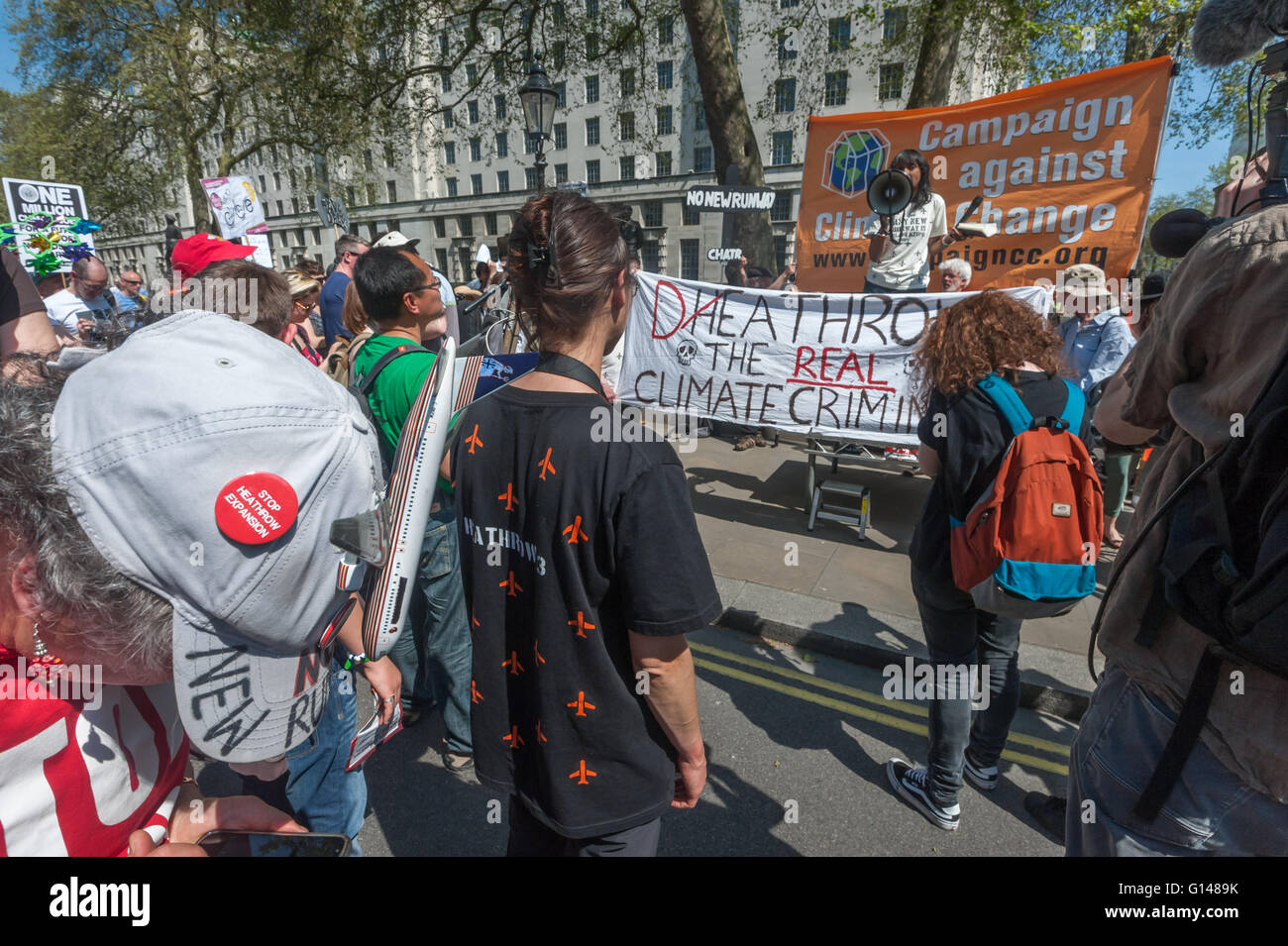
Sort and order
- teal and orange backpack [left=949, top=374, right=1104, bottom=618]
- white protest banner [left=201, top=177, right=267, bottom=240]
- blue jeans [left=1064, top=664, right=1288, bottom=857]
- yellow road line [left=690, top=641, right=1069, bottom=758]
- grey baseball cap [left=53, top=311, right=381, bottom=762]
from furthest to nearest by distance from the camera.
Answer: white protest banner [left=201, top=177, right=267, bottom=240] < yellow road line [left=690, top=641, right=1069, bottom=758] < teal and orange backpack [left=949, top=374, right=1104, bottom=618] < blue jeans [left=1064, top=664, right=1288, bottom=857] < grey baseball cap [left=53, top=311, right=381, bottom=762]

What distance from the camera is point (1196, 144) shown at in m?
19.2

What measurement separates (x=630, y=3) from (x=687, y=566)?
15.1 m

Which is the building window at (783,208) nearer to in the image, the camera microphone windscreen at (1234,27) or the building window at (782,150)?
the building window at (782,150)

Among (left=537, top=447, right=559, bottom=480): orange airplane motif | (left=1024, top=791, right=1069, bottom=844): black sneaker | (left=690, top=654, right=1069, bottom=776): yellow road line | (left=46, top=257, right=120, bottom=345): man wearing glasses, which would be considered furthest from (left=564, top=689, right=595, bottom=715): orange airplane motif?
(left=46, top=257, right=120, bottom=345): man wearing glasses

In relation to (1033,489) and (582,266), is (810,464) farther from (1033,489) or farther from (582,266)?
(582,266)

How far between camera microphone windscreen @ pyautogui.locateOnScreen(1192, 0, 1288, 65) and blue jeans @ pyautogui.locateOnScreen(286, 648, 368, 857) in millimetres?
2549

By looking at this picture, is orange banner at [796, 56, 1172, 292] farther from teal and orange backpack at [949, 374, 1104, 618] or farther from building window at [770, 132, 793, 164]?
building window at [770, 132, 793, 164]

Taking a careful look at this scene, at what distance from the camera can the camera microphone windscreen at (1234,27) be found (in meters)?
1.27

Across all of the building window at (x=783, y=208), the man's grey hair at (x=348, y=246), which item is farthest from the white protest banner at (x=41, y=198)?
the building window at (x=783, y=208)

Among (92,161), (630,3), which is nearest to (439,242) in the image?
(92,161)

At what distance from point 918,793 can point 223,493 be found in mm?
2845

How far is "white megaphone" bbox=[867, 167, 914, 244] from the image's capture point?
5195 mm

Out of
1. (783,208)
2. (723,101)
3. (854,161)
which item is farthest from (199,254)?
(783,208)

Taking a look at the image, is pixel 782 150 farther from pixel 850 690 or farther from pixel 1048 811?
pixel 1048 811
